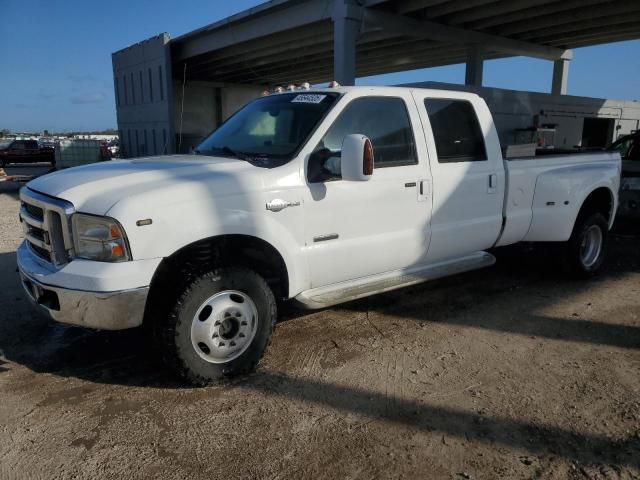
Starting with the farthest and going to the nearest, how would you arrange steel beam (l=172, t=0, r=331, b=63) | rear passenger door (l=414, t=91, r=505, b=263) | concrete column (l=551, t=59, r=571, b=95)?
concrete column (l=551, t=59, r=571, b=95) < steel beam (l=172, t=0, r=331, b=63) < rear passenger door (l=414, t=91, r=505, b=263)

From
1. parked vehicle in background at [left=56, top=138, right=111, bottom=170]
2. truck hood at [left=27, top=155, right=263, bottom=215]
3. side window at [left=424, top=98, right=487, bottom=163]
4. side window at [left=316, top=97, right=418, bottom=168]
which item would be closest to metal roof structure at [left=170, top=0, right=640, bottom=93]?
parked vehicle in background at [left=56, top=138, right=111, bottom=170]

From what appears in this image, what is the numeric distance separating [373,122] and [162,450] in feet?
9.19

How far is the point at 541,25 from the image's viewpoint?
65.6ft

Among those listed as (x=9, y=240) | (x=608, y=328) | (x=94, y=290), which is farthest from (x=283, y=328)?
(x=9, y=240)

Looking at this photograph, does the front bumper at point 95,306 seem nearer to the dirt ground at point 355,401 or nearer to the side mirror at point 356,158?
the dirt ground at point 355,401

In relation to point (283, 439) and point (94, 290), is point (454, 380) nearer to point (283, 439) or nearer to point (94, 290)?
point (283, 439)

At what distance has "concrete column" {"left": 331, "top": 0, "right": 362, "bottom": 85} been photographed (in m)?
16.0

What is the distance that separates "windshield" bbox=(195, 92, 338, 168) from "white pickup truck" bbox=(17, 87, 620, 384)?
1 centimetres

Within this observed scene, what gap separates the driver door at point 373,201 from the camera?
3787 mm

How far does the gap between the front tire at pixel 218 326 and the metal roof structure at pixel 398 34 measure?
45.6ft

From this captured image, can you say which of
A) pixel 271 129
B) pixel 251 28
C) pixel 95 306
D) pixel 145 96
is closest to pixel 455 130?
pixel 271 129

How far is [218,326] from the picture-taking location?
344 centimetres

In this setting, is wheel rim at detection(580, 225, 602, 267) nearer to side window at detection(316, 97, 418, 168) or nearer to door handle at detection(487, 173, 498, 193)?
door handle at detection(487, 173, 498, 193)

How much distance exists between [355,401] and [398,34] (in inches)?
677
